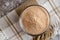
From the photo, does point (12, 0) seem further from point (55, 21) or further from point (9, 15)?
point (55, 21)

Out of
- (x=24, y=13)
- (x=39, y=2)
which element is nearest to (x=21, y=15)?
(x=24, y=13)

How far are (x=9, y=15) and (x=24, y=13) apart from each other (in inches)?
3.3

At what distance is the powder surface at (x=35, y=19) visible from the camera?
0.99 metres

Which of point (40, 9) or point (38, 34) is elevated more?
point (40, 9)

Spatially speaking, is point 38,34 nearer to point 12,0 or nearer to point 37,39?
point 37,39

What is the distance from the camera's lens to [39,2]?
107 cm

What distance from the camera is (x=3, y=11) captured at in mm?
1038

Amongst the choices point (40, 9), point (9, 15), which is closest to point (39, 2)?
point (40, 9)

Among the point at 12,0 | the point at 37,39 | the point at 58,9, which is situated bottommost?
the point at 37,39

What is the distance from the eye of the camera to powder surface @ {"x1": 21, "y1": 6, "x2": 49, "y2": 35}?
3.24ft

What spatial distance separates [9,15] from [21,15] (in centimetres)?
7

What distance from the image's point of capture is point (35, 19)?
0.98 meters

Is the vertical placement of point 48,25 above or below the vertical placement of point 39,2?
below

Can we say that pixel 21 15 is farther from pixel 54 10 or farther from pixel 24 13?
pixel 54 10
